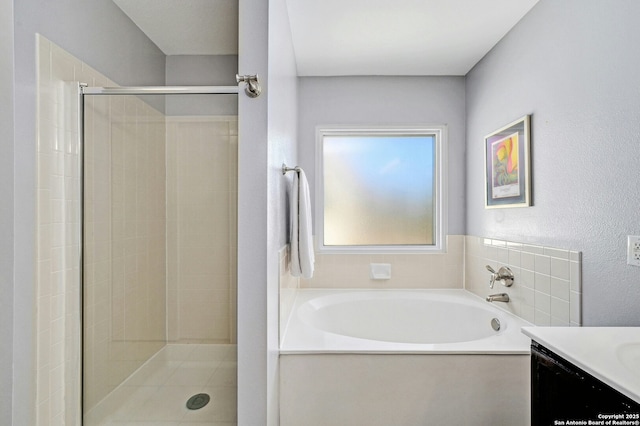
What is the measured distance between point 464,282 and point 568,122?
155 centimetres

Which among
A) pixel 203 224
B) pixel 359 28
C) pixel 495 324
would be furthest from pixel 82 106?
pixel 495 324

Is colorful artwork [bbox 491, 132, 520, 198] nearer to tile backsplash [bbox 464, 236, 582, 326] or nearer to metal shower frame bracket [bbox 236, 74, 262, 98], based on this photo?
tile backsplash [bbox 464, 236, 582, 326]

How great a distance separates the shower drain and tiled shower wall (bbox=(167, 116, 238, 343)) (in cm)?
27

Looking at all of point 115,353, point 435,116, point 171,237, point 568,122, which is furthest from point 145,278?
point 435,116

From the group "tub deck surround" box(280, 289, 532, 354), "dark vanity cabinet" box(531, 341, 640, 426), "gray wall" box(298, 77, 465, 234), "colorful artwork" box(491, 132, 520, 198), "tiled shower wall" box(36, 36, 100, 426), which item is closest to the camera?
"dark vanity cabinet" box(531, 341, 640, 426)

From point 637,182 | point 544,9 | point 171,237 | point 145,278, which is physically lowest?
point 145,278

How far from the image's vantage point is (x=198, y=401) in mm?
1648

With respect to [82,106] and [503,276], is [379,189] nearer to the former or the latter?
[503,276]

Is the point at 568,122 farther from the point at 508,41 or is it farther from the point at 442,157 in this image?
Answer: the point at 442,157

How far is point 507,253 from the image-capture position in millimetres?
2160

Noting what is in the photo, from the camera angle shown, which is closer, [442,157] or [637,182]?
[637,182]

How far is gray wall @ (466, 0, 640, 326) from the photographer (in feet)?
4.31

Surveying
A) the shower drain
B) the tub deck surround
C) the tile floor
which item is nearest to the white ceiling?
the tub deck surround

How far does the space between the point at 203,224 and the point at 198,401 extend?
34.4 inches
